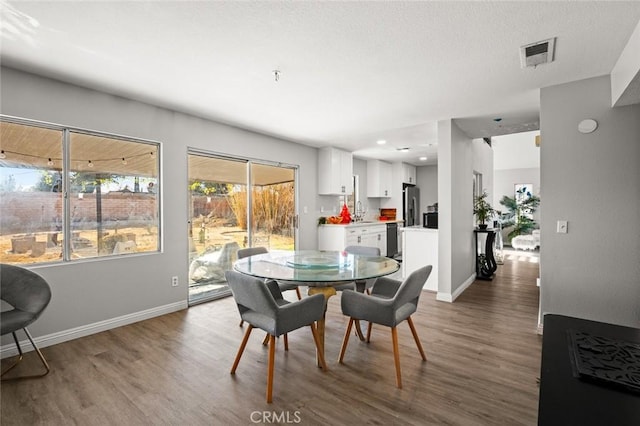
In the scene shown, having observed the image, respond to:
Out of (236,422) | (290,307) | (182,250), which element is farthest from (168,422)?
(182,250)

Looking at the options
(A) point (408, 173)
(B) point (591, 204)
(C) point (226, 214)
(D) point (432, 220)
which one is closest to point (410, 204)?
(A) point (408, 173)

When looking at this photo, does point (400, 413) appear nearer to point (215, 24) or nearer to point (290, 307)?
point (290, 307)

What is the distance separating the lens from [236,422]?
183cm

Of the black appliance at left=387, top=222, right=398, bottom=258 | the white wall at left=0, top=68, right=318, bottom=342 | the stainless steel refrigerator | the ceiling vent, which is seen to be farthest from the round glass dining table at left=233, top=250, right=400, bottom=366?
the stainless steel refrigerator

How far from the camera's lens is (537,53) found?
7.71 ft

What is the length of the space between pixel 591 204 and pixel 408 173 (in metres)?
5.62

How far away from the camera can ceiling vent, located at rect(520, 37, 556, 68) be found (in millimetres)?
2238

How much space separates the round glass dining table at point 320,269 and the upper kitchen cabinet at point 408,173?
5.48 meters

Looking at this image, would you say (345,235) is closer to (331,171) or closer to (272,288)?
(331,171)

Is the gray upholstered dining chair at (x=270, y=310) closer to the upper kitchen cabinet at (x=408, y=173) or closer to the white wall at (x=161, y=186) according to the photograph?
the white wall at (x=161, y=186)

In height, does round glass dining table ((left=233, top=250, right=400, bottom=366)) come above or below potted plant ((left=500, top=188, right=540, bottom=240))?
below

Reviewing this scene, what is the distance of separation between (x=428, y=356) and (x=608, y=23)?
268cm

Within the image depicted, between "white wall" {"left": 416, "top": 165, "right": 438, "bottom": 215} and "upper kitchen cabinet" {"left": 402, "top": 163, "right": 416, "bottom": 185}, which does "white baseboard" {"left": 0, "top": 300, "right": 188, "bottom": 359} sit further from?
"white wall" {"left": 416, "top": 165, "right": 438, "bottom": 215}

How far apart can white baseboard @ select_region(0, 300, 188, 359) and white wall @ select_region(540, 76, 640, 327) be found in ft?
13.6
